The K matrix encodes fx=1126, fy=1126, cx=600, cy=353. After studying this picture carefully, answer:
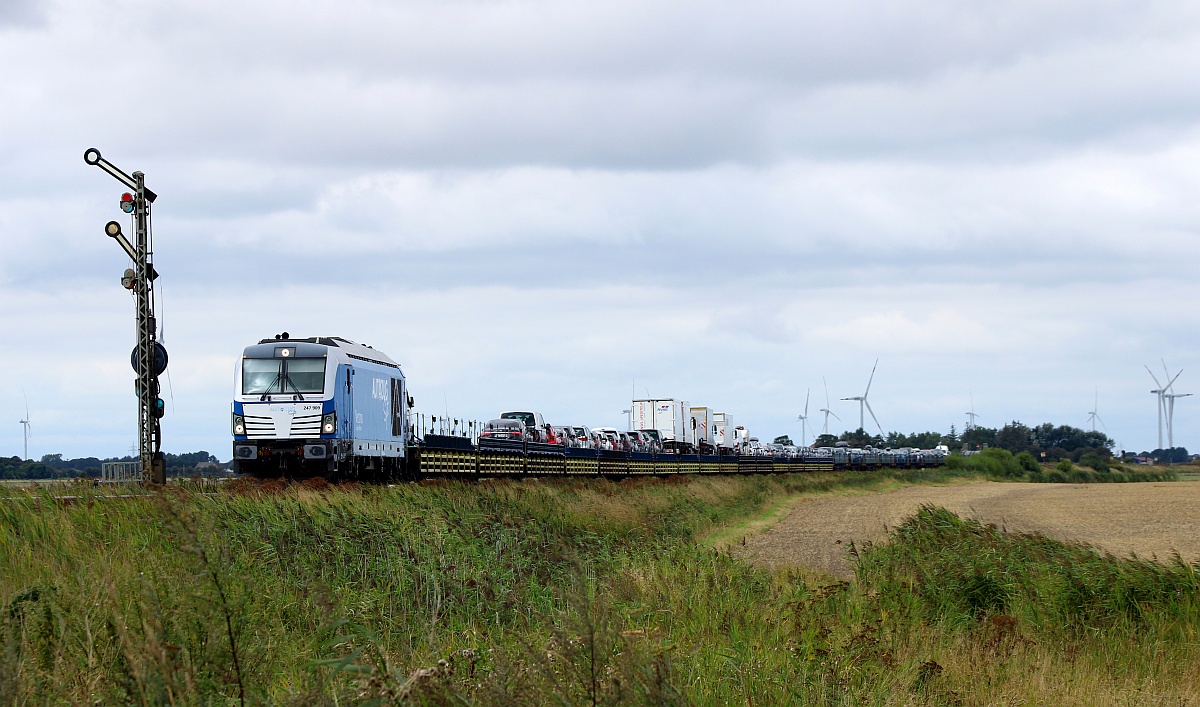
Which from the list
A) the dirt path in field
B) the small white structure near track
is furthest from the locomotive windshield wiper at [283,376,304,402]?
the dirt path in field

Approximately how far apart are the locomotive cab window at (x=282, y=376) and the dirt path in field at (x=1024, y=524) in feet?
41.8

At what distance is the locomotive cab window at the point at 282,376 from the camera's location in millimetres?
31500

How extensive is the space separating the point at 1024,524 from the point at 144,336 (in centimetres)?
2939

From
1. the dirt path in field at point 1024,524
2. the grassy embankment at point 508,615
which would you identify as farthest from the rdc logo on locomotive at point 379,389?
the dirt path in field at point 1024,524

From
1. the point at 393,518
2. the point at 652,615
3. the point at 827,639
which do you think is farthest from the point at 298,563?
the point at 827,639

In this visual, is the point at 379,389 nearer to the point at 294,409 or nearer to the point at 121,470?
the point at 294,409

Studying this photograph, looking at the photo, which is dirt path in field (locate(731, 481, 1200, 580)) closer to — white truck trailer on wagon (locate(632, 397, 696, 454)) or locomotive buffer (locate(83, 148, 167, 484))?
locomotive buffer (locate(83, 148, 167, 484))

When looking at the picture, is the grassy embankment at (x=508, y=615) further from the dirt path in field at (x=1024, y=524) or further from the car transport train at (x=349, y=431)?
the car transport train at (x=349, y=431)

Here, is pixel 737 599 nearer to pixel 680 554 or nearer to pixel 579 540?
pixel 680 554

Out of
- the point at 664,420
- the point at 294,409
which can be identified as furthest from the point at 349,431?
the point at 664,420

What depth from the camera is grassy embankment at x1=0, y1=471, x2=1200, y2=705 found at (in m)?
6.41

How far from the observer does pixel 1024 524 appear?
3897cm

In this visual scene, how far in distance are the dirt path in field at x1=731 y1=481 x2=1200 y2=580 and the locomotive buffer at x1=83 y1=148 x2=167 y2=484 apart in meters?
12.4

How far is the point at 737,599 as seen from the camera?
46.1 feet
